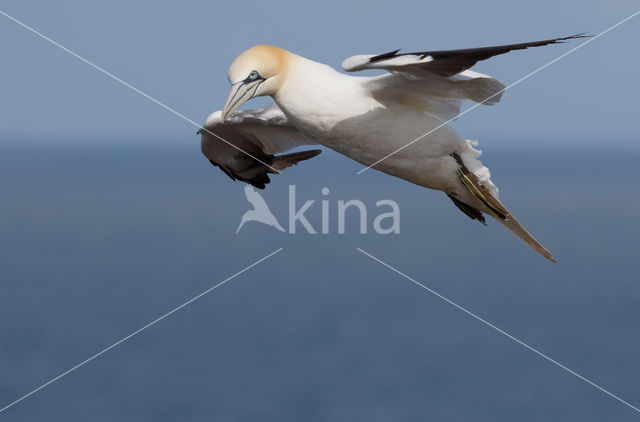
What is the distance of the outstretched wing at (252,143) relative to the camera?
804cm

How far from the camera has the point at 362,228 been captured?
5789mm

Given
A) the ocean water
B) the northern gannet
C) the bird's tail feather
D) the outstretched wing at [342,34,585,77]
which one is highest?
the outstretched wing at [342,34,585,77]

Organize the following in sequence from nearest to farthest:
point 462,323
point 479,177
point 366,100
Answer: point 366,100 → point 479,177 → point 462,323

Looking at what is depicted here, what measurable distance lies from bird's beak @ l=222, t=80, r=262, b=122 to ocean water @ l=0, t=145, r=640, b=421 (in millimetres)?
59816

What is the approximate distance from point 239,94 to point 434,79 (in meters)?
1.35

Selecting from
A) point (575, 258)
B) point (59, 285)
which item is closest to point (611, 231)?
point (575, 258)

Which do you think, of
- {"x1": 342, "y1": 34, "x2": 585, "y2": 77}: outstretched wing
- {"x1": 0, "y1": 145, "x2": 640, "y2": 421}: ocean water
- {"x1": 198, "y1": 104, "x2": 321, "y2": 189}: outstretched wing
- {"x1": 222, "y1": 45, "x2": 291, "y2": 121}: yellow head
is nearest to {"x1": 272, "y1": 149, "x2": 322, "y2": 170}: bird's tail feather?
{"x1": 198, "y1": 104, "x2": 321, "y2": 189}: outstretched wing

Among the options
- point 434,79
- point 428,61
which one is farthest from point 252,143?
point 428,61

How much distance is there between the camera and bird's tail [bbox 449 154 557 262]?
6723 mm

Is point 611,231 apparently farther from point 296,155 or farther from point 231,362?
point 296,155

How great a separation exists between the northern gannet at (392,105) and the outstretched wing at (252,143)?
1598 millimetres

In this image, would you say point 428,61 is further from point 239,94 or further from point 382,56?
point 239,94

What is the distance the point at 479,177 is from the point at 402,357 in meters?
89.1

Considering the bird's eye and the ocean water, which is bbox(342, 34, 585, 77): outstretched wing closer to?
the bird's eye
